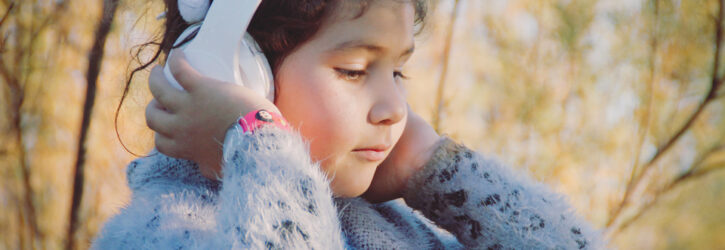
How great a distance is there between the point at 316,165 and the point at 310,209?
5 centimetres

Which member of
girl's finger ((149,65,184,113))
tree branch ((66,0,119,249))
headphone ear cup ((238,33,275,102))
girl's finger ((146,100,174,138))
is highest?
headphone ear cup ((238,33,275,102))

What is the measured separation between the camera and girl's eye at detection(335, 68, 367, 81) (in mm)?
585

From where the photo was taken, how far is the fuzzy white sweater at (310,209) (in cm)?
47

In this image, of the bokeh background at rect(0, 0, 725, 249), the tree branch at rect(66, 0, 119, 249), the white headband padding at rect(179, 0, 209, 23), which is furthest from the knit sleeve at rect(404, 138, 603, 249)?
the tree branch at rect(66, 0, 119, 249)

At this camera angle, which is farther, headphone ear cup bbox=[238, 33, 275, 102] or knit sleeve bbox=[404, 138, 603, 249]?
knit sleeve bbox=[404, 138, 603, 249]

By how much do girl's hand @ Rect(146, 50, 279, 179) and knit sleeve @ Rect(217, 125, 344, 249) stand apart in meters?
0.03

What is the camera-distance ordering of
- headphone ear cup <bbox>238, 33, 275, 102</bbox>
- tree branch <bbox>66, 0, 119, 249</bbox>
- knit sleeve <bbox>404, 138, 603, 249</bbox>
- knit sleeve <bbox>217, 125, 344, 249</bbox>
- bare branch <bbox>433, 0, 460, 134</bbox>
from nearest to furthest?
knit sleeve <bbox>217, 125, 344, 249</bbox> → headphone ear cup <bbox>238, 33, 275, 102</bbox> → knit sleeve <bbox>404, 138, 603, 249</bbox> → tree branch <bbox>66, 0, 119, 249</bbox> → bare branch <bbox>433, 0, 460, 134</bbox>

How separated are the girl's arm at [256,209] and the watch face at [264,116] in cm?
1

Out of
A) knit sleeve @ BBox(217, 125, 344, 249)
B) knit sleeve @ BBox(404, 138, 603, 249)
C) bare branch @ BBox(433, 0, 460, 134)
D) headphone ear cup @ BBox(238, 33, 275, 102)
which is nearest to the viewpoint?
knit sleeve @ BBox(217, 125, 344, 249)

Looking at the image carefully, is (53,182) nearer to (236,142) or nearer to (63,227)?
(63,227)

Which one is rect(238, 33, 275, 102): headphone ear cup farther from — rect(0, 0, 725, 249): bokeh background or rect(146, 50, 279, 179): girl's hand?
rect(0, 0, 725, 249): bokeh background

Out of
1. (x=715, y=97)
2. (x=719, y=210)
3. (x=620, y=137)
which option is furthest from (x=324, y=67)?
(x=719, y=210)

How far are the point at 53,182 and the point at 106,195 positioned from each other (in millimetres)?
119

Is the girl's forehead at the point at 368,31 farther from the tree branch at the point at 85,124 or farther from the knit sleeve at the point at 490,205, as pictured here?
the tree branch at the point at 85,124
